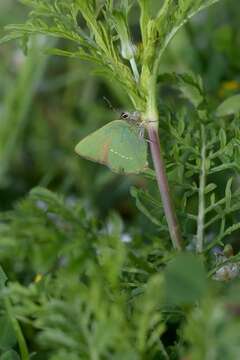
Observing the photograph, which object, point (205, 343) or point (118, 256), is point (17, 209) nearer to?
point (118, 256)

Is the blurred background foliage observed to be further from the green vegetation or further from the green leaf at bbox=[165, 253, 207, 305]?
the green leaf at bbox=[165, 253, 207, 305]

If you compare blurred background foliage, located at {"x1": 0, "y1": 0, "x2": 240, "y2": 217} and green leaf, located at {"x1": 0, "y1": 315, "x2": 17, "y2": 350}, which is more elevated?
blurred background foliage, located at {"x1": 0, "y1": 0, "x2": 240, "y2": 217}

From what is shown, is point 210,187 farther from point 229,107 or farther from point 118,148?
point 229,107

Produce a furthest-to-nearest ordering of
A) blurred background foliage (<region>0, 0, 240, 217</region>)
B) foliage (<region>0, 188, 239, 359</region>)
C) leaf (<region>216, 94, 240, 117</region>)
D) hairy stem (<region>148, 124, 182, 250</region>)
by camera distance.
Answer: blurred background foliage (<region>0, 0, 240, 217</region>)
leaf (<region>216, 94, 240, 117</region>)
hairy stem (<region>148, 124, 182, 250</region>)
foliage (<region>0, 188, 239, 359</region>)

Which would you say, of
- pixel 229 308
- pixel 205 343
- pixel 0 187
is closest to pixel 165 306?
pixel 229 308

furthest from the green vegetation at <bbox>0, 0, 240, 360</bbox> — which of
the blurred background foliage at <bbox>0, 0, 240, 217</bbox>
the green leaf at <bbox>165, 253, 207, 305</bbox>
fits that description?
the blurred background foliage at <bbox>0, 0, 240, 217</bbox>

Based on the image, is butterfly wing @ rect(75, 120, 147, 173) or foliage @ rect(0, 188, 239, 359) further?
butterfly wing @ rect(75, 120, 147, 173)

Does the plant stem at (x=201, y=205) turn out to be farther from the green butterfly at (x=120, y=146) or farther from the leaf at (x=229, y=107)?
the leaf at (x=229, y=107)

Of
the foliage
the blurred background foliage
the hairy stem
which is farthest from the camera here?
the blurred background foliage
